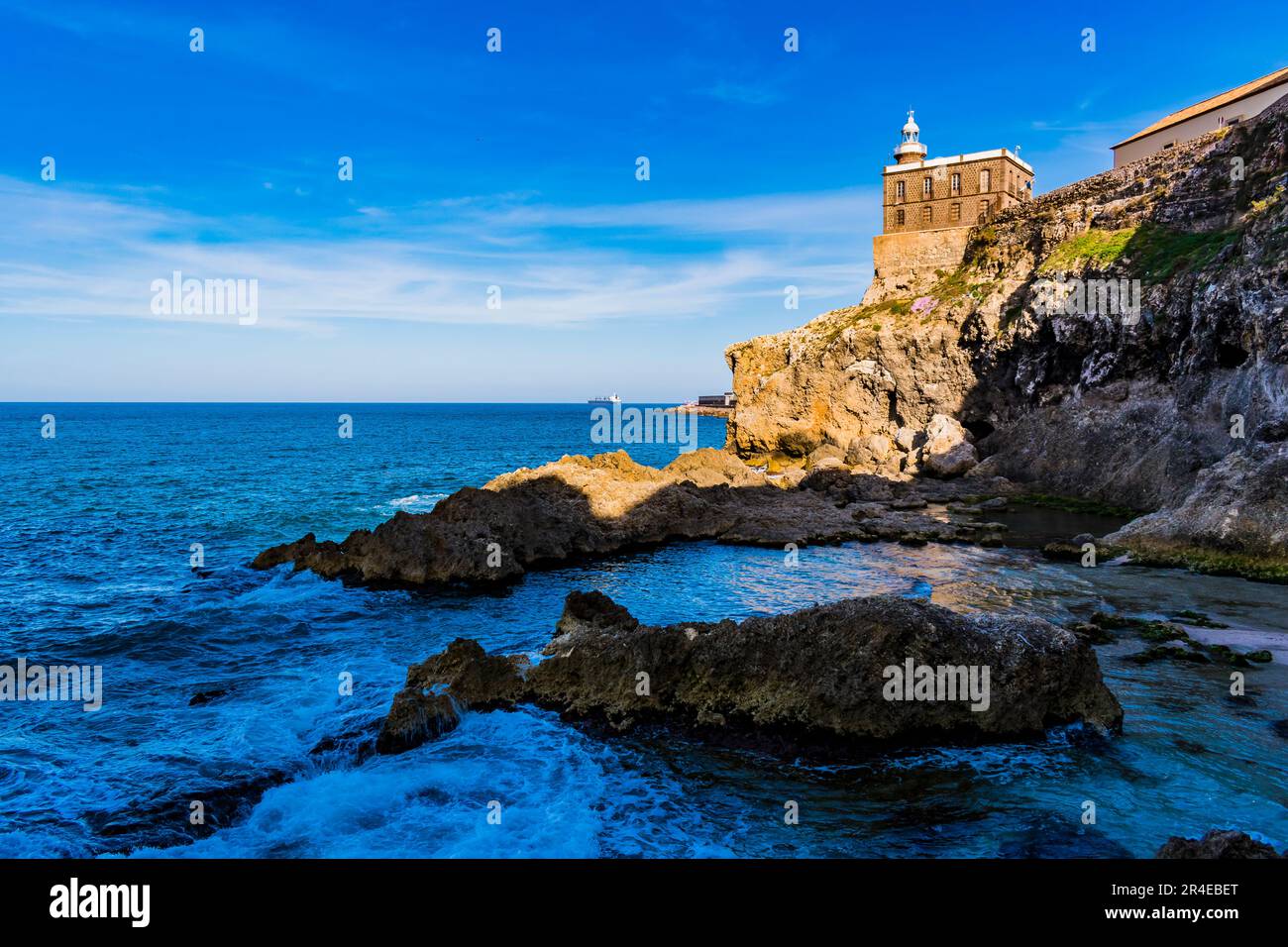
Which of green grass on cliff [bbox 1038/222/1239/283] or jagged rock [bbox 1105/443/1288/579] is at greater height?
green grass on cliff [bbox 1038/222/1239/283]

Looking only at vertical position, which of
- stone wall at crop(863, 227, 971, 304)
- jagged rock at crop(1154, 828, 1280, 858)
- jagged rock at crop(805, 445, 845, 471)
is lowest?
jagged rock at crop(1154, 828, 1280, 858)

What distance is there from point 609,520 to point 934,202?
60172 millimetres

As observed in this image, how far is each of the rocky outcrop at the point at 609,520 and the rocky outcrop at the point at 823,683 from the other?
11575mm

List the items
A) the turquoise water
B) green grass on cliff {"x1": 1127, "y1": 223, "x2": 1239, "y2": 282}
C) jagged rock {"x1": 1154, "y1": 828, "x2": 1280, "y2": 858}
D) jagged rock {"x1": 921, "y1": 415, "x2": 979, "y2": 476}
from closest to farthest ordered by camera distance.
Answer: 1. jagged rock {"x1": 1154, "y1": 828, "x2": 1280, "y2": 858}
2. the turquoise water
3. green grass on cliff {"x1": 1127, "y1": 223, "x2": 1239, "y2": 282}
4. jagged rock {"x1": 921, "y1": 415, "x2": 979, "y2": 476}

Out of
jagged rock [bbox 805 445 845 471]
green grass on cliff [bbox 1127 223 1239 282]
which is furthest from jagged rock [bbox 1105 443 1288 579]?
jagged rock [bbox 805 445 845 471]

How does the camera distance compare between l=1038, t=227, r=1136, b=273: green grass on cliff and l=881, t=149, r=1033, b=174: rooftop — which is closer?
l=1038, t=227, r=1136, b=273: green grass on cliff

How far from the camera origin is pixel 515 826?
454 inches

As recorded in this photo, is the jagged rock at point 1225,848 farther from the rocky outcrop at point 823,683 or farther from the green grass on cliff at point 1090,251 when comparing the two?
the green grass on cliff at point 1090,251

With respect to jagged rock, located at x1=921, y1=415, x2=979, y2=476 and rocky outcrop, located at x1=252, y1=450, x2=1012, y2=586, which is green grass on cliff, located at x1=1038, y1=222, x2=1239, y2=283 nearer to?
jagged rock, located at x1=921, y1=415, x2=979, y2=476

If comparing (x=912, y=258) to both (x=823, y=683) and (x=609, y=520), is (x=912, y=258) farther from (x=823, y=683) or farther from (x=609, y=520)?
(x=823, y=683)

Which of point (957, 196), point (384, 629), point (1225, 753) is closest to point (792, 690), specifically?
point (1225, 753)

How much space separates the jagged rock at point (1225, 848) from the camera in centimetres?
836

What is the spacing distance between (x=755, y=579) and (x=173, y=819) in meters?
19.6

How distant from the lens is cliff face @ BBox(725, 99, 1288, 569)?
113ft
